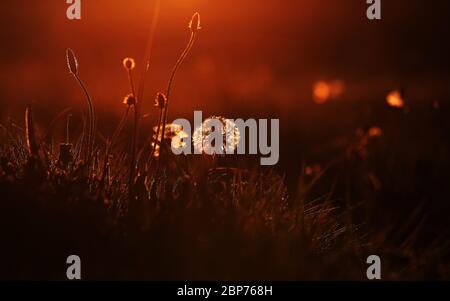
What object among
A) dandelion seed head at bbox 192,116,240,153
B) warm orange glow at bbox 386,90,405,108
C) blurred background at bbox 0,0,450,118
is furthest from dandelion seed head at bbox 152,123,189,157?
blurred background at bbox 0,0,450,118

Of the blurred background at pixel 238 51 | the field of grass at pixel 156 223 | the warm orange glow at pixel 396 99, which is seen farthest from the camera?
the blurred background at pixel 238 51

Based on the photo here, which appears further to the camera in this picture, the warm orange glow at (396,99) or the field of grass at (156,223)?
the warm orange glow at (396,99)

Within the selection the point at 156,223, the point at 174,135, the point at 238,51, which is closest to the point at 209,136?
the point at 174,135

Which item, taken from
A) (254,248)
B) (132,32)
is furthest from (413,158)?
(132,32)

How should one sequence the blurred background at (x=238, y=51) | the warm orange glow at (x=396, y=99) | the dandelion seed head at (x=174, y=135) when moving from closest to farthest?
1. the dandelion seed head at (x=174, y=135)
2. the warm orange glow at (x=396, y=99)
3. the blurred background at (x=238, y=51)

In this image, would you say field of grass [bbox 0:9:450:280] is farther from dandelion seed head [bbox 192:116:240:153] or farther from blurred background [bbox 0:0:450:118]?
blurred background [bbox 0:0:450:118]

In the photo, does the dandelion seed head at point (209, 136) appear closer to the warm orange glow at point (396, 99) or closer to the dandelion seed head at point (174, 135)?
the dandelion seed head at point (174, 135)

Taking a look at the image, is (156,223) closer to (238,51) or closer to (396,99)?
(396,99)

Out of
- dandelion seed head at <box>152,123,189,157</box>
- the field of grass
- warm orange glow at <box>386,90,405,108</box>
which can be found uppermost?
warm orange glow at <box>386,90,405,108</box>

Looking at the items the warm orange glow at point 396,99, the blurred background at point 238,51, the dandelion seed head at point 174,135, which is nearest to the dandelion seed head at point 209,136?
the dandelion seed head at point 174,135

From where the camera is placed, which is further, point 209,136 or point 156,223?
point 209,136

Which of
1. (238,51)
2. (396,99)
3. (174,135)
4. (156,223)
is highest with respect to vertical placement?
(238,51)

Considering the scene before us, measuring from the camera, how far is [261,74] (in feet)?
44.0
